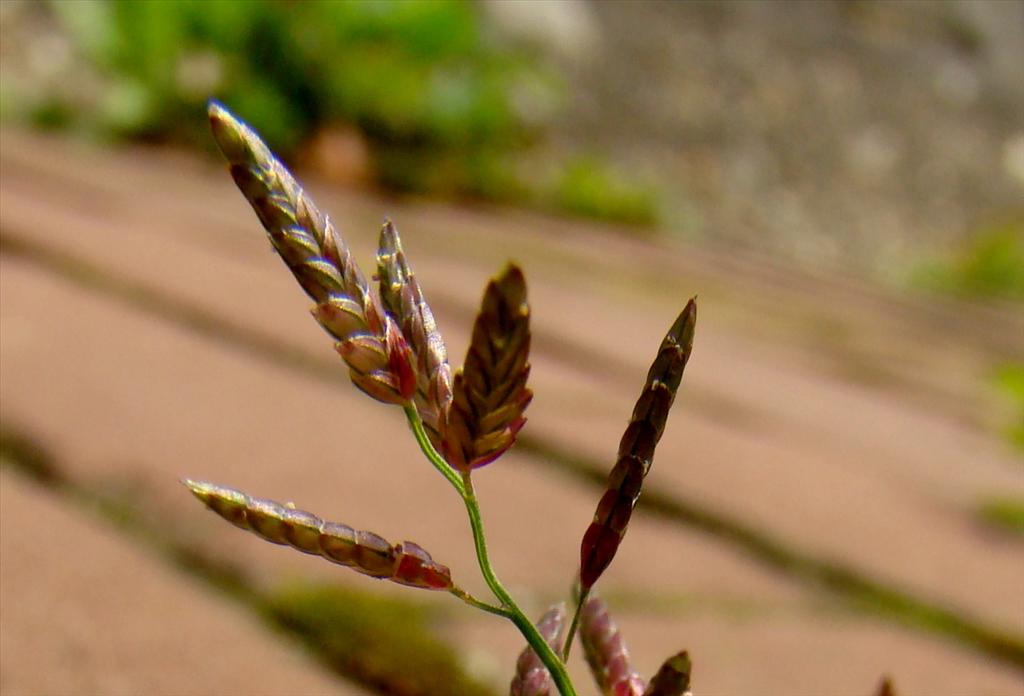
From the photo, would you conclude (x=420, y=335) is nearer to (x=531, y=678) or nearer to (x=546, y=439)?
(x=531, y=678)

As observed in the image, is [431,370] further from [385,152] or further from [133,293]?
[385,152]

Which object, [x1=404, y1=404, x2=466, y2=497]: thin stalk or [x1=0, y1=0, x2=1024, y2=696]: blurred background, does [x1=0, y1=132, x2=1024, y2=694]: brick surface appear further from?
[x1=404, y1=404, x2=466, y2=497]: thin stalk

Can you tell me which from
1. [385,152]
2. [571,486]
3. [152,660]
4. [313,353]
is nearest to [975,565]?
[571,486]

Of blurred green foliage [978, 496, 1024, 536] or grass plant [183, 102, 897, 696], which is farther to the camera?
blurred green foliage [978, 496, 1024, 536]

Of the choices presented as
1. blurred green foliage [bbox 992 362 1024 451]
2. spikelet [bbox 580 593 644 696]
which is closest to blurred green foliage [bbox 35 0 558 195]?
blurred green foliage [bbox 992 362 1024 451]

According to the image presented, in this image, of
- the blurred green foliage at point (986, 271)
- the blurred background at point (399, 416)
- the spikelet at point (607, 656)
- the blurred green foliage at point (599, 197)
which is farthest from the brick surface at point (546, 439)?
the blurred green foliage at point (986, 271)

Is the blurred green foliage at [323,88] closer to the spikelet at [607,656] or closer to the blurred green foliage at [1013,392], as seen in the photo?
the blurred green foliage at [1013,392]
